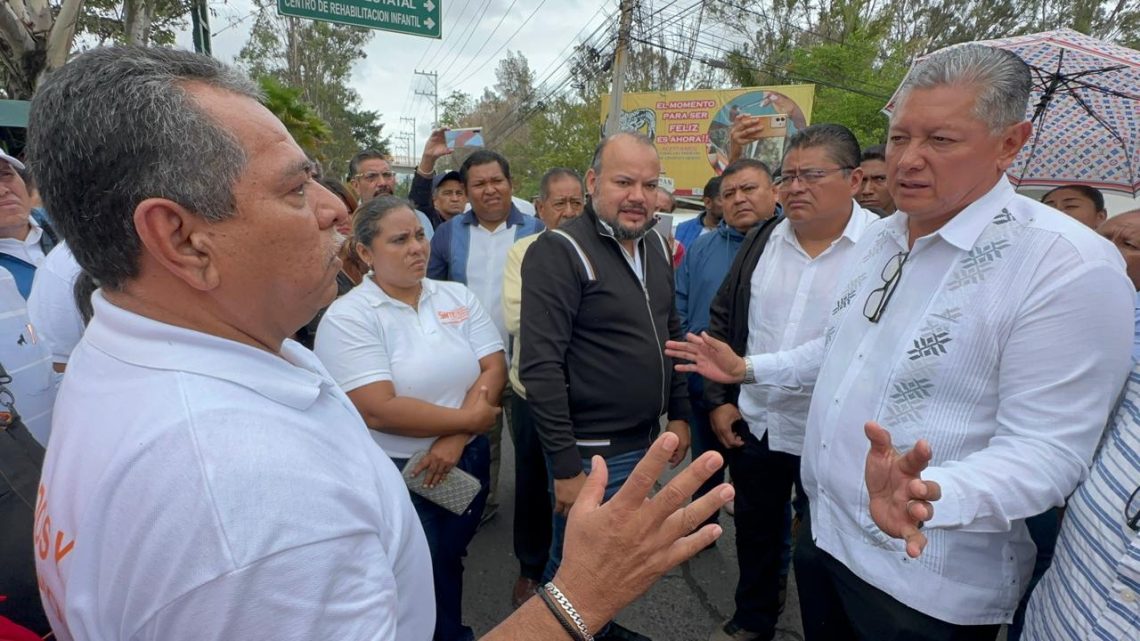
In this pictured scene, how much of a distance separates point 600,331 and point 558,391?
0.29m

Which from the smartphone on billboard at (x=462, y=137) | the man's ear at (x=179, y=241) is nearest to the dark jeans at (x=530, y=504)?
the man's ear at (x=179, y=241)

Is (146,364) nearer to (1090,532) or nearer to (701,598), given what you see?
(1090,532)

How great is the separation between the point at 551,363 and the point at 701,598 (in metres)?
1.62

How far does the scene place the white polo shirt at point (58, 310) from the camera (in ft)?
7.32

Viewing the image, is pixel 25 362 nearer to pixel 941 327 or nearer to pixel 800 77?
pixel 941 327

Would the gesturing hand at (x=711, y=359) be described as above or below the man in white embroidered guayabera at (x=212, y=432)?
below

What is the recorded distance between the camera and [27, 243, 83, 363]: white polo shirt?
7.32 feet

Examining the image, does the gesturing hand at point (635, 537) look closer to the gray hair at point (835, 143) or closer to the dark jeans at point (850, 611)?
the dark jeans at point (850, 611)

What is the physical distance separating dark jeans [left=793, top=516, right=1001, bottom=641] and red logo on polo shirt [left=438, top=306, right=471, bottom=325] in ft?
5.12

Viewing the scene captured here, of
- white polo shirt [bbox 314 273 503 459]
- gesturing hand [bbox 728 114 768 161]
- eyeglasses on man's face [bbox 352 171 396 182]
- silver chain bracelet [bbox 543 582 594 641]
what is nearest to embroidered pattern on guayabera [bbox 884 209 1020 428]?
silver chain bracelet [bbox 543 582 594 641]

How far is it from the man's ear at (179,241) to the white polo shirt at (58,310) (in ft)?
6.42

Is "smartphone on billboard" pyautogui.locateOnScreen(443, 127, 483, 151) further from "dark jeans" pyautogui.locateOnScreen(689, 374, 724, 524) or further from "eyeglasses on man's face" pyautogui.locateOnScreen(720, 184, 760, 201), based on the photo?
"dark jeans" pyautogui.locateOnScreen(689, 374, 724, 524)

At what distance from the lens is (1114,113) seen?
87.8 inches

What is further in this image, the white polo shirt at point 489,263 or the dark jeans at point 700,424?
the white polo shirt at point 489,263
